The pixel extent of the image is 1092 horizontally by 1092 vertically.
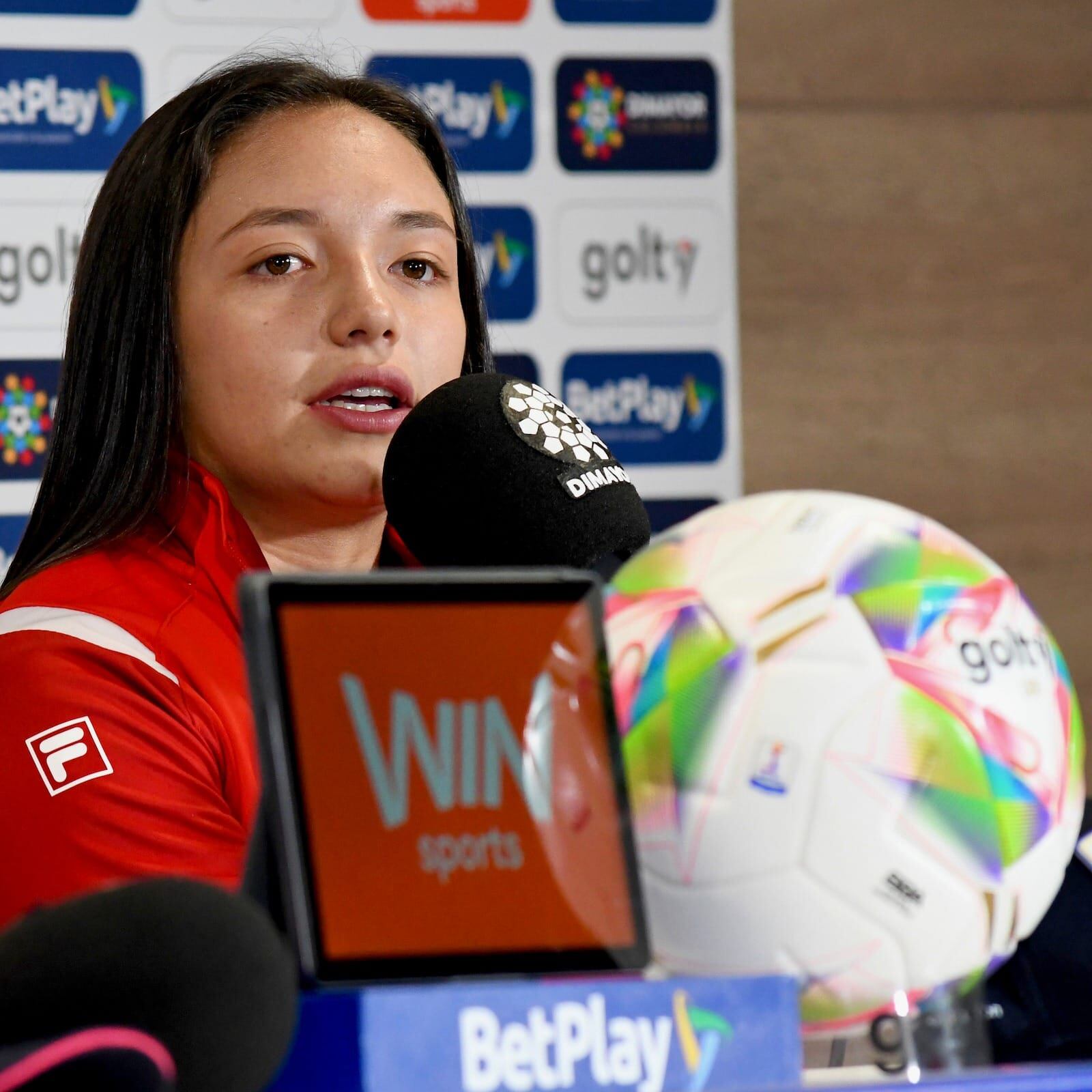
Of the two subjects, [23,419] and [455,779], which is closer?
[455,779]

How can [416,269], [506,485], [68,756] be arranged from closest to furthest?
[506,485], [68,756], [416,269]

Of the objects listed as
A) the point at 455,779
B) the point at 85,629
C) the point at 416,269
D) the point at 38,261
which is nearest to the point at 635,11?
the point at 38,261

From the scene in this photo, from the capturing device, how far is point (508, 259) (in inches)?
87.9

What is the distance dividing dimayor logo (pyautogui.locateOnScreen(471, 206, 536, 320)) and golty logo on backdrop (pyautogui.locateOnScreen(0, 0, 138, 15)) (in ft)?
1.59

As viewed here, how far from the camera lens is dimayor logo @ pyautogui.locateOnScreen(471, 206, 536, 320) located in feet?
7.28

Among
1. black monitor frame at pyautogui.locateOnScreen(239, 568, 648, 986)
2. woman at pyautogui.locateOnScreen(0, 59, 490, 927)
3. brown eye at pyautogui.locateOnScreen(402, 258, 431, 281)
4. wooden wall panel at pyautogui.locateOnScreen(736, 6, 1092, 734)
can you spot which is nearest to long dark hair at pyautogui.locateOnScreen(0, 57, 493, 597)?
woman at pyautogui.locateOnScreen(0, 59, 490, 927)

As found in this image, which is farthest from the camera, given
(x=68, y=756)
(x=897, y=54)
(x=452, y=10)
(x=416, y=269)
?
(x=897, y=54)

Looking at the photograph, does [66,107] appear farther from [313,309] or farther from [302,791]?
[302,791]

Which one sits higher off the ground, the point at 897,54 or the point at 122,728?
the point at 897,54

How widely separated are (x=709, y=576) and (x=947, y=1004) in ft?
0.42

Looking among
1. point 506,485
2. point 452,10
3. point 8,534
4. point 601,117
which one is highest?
point 452,10

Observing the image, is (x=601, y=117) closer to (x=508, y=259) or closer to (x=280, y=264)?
(x=508, y=259)

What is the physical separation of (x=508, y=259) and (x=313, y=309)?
1.23 m

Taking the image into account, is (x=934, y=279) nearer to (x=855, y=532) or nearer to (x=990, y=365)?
(x=990, y=365)
